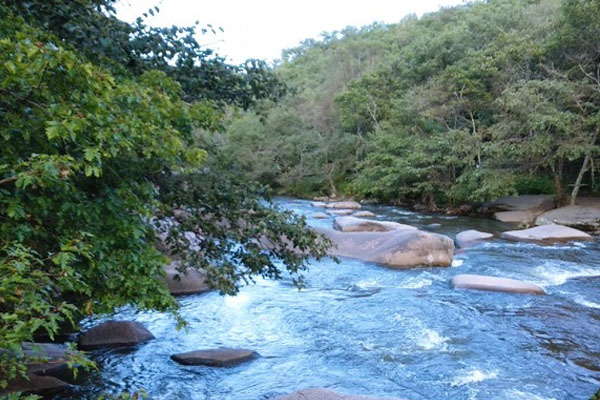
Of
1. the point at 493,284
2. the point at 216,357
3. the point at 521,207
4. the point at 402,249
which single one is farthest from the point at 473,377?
the point at 521,207

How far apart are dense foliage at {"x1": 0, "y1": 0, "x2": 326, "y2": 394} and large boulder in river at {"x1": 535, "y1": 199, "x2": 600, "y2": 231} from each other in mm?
16438

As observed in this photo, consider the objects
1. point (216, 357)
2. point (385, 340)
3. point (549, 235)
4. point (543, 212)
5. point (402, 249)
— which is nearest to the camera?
point (216, 357)

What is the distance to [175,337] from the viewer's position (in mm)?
7770

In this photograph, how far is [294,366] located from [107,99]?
5.06m

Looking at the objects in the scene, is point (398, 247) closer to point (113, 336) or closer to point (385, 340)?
point (385, 340)

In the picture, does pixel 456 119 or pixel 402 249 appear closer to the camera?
pixel 402 249

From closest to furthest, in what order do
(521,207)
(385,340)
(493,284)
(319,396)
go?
1. (319,396)
2. (385,340)
3. (493,284)
4. (521,207)

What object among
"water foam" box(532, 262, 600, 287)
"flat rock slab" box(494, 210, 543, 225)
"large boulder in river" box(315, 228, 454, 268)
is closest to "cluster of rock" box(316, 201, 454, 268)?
"large boulder in river" box(315, 228, 454, 268)

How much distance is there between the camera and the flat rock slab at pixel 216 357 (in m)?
6.63

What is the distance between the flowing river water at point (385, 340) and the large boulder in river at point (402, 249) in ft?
1.59

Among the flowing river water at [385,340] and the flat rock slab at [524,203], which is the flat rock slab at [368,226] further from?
the flat rock slab at [524,203]

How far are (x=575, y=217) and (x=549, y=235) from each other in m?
4.40

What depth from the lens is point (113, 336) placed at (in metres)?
7.38

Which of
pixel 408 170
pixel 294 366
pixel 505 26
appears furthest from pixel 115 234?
pixel 505 26
